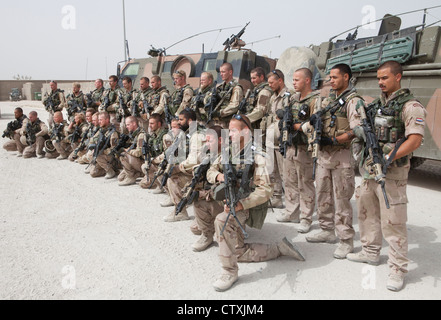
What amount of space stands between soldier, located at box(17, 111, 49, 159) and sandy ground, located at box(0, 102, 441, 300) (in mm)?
3554

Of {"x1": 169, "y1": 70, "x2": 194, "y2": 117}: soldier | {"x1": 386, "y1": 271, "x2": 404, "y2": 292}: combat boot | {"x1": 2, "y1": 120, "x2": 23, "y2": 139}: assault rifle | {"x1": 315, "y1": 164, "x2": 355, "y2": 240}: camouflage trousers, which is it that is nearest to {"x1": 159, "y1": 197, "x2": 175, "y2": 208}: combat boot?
{"x1": 169, "y1": 70, "x2": 194, "y2": 117}: soldier

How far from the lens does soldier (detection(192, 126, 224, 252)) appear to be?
11.2 ft

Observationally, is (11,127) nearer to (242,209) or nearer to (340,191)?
(242,209)

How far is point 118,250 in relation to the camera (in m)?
3.50

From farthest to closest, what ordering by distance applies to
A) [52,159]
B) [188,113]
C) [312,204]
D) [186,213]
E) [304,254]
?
1. [52,159]
2. [188,113]
3. [186,213]
4. [312,204]
5. [304,254]

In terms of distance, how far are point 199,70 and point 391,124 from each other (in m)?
6.50

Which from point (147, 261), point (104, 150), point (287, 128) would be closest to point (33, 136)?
point (104, 150)

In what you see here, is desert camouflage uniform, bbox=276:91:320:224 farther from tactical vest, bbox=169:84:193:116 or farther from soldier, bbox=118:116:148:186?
tactical vest, bbox=169:84:193:116

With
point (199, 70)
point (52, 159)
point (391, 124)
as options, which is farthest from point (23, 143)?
point (391, 124)

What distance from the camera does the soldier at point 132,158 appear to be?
19.3 feet

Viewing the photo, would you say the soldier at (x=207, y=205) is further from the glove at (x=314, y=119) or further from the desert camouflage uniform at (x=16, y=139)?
the desert camouflage uniform at (x=16, y=139)

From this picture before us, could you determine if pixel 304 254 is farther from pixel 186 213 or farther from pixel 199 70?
pixel 199 70

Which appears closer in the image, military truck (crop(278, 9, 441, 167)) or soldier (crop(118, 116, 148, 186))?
military truck (crop(278, 9, 441, 167))

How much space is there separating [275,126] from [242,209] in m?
2.10
